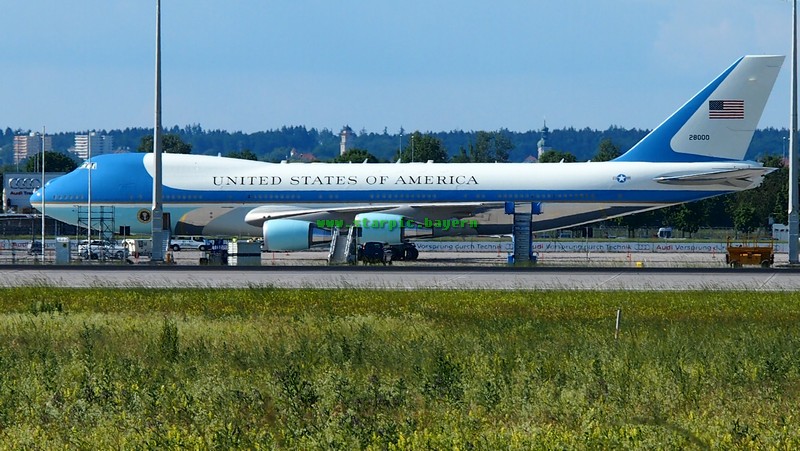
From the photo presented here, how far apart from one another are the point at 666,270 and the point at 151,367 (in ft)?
93.2

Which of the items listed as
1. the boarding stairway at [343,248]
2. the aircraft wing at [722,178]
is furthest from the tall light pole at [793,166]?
the boarding stairway at [343,248]

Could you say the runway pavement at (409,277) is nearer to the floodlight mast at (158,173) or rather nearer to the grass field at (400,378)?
the floodlight mast at (158,173)

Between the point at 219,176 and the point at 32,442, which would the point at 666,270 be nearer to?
the point at 219,176

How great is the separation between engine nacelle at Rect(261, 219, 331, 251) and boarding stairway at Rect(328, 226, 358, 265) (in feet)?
A: 6.17

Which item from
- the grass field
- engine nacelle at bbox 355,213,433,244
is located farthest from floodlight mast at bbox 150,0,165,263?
the grass field

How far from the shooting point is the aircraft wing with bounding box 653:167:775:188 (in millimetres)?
52094

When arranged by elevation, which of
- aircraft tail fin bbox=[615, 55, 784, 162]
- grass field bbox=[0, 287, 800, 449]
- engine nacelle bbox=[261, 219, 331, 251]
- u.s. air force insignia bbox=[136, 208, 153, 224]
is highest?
aircraft tail fin bbox=[615, 55, 784, 162]

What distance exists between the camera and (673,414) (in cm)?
1394

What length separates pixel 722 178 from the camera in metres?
52.8

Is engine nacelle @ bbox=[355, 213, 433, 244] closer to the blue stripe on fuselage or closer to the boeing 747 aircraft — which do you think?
the boeing 747 aircraft

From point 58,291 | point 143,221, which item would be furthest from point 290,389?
point 143,221

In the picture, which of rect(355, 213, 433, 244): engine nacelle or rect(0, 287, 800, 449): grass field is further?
rect(355, 213, 433, 244): engine nacelle

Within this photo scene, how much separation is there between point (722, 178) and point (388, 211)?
15.8 metres

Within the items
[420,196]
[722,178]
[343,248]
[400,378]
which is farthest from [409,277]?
[400,378]
